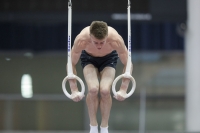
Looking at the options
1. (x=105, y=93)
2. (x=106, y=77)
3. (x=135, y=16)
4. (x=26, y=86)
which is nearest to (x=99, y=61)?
(x=106, y=77)

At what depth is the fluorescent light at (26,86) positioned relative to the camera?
1090 cm

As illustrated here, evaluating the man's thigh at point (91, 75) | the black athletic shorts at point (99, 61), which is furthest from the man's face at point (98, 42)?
the black athletic shorts at point (99, 61)

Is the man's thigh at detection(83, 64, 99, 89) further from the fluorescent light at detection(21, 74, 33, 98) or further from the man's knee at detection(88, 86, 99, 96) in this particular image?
the fluorescent light at detection(21, 74, 33, 98)

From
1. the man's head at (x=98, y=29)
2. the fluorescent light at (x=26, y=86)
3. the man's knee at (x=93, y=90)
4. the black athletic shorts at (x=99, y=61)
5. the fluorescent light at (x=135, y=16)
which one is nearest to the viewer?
the man's head at (x=98, y=29)

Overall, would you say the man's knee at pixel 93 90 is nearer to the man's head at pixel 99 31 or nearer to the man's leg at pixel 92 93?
the man's leg at pixel 92 93

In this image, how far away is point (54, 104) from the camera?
424 inches

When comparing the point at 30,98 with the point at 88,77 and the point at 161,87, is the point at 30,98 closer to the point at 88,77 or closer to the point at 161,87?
the point at 161,87

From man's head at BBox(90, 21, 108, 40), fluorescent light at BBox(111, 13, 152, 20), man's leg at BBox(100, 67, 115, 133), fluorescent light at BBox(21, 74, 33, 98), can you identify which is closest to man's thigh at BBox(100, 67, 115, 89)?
man's leg at BBox(100, 67, 115, 133)

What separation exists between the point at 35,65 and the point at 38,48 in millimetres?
343

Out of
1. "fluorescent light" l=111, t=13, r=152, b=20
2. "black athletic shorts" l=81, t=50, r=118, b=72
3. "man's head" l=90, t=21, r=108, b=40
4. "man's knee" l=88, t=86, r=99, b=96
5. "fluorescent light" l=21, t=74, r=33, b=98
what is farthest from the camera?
"fluorescent light" l=21, t=74, r=33, b=98

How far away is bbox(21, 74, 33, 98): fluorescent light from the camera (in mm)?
10898

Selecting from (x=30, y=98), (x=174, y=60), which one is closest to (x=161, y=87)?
(x=174, y=60)

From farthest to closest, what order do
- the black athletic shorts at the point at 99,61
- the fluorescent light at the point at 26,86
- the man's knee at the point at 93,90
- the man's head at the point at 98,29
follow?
1. the fluorescent light at the point at 26,86
2. the black athletic shorts at the point at 99,61
3. the man's knee at the point at 93,90
4. the man's head at the point at 98,29

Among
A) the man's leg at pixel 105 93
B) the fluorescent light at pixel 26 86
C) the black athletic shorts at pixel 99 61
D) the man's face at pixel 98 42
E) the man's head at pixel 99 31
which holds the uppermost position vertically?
the man's head at pixel 99 31
